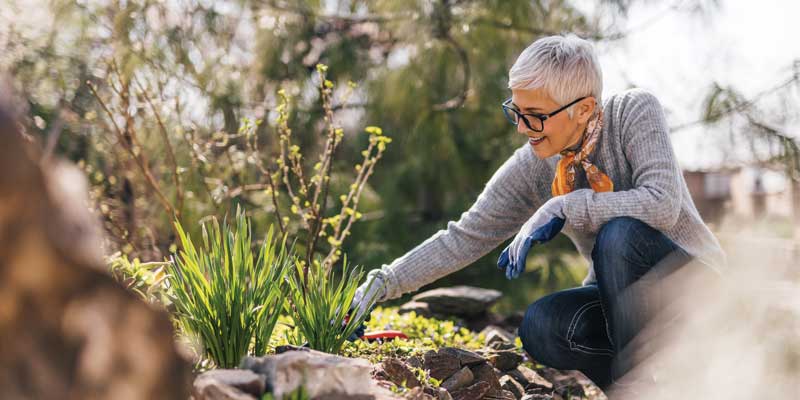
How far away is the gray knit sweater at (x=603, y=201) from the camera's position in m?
1.89

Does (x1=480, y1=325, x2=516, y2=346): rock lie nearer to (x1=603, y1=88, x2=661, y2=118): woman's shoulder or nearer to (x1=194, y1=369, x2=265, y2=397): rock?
(x1=603, y1=88, x2=661, y2=118): woman's shoulder

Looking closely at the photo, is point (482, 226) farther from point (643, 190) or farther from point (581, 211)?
point (643, 190)

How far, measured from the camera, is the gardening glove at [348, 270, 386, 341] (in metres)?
1.97

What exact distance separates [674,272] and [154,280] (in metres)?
1.35

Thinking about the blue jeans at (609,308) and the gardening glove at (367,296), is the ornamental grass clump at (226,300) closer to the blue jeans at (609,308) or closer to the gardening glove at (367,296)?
the gardening glove at (367,296)

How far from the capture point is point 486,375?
2.06 metres

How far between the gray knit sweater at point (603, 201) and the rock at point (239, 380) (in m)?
0.82

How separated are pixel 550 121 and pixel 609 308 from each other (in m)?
0.52

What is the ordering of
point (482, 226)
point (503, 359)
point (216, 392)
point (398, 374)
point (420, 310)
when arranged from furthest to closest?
point (420, 310) → point (503, 359) → point (482, 226) → point (398, 374) → point (216, 392)

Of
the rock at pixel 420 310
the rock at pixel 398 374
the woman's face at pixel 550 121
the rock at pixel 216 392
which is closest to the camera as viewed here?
the rock at pixel 216 392

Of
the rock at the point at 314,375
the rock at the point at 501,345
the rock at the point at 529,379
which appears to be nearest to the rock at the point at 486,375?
the rock at the point at 529,379

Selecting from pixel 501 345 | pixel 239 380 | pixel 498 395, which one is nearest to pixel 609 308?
pixel 498 395

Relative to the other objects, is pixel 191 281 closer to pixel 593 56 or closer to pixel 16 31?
pixel 593 56

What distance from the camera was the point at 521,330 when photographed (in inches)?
87.2
